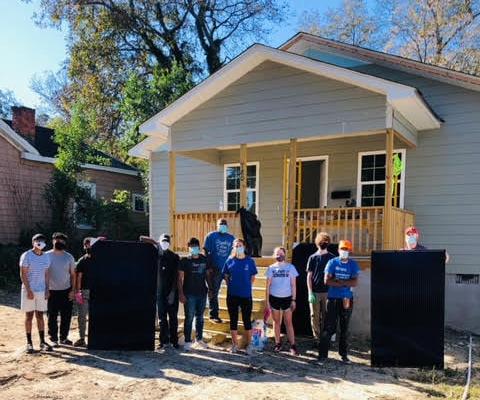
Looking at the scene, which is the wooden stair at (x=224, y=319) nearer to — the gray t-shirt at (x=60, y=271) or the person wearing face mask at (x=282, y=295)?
the person wearing face mask at (x=282, y=295)

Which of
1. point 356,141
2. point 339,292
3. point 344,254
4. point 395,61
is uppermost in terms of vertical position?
point 395,61

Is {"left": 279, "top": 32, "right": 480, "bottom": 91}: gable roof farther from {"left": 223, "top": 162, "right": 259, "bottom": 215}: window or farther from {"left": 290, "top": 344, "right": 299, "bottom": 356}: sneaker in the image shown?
{"left": 290, "top": 344, "right": 299, "bottom": 356}: sneaker

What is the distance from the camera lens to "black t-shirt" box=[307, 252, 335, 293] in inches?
260

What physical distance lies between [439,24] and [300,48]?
1422 centimetres

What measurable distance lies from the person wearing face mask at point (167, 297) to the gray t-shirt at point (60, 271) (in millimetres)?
1391

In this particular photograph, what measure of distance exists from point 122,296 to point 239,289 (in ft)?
6.00

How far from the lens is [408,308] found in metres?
6.12

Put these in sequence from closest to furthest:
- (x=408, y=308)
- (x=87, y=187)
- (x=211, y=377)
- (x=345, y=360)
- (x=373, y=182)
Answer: (x=211, y=377), (x=408, y=308), (x=345, y=360), (x=373, y=182), (x=87, y=187)

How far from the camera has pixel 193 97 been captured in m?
9.85

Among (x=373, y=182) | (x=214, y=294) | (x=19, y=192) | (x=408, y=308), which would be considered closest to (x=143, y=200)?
(x=19, y=192)

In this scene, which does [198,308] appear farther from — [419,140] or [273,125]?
[419,140]

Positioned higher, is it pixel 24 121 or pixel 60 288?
pixel 24 121

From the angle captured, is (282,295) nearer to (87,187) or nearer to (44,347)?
(44,347)

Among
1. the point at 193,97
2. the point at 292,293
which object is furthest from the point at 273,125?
the point at 292,293
